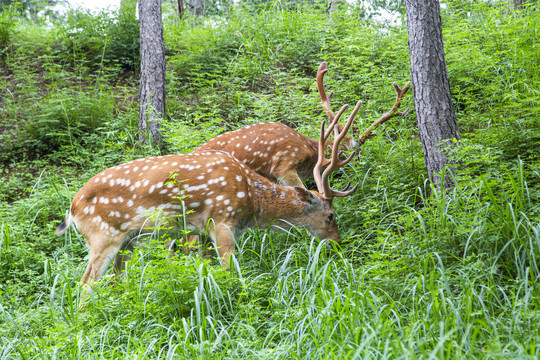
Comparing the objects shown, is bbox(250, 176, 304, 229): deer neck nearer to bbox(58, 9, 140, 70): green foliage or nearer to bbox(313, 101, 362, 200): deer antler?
bbox(313, 101, 362, 200): deer antler

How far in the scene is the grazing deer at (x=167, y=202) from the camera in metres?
4.45

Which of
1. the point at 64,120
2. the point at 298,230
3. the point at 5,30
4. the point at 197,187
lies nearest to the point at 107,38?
the point at 5,30

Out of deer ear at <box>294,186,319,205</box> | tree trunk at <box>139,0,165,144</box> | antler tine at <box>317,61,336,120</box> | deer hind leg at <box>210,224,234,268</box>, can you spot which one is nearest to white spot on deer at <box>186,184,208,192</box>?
deer hind leg at <box>210,224,234,268</box>

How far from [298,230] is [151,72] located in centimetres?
406

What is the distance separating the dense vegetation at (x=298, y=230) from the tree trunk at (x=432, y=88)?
1.16ft

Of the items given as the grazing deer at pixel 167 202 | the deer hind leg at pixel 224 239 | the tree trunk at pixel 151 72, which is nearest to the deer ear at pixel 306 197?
the grazing deer at pixel 167 202

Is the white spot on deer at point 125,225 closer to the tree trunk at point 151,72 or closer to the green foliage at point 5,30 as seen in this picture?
the tree trunk at point 151,72

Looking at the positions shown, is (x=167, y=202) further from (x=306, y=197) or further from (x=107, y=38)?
(x=107, y=38)

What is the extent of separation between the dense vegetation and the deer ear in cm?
43

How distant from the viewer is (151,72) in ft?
25.0

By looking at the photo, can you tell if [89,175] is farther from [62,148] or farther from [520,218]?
[520,218]

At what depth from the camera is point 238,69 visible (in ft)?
29.5

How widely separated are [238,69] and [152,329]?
630 centimetres

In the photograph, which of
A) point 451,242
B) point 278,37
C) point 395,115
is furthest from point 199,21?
point 451,242
